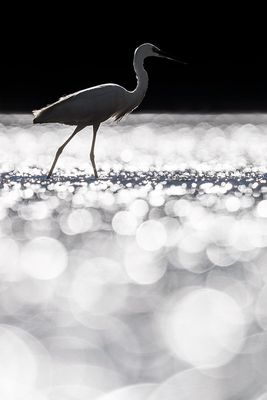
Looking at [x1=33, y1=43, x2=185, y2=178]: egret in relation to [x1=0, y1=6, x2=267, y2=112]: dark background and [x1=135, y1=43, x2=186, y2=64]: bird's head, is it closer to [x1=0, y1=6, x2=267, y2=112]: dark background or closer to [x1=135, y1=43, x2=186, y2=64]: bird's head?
[x1=135, y1=43, x2=186, y2=64]: bird's head

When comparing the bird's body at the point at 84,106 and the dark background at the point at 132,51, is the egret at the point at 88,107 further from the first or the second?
the dark background at the point at 132,51

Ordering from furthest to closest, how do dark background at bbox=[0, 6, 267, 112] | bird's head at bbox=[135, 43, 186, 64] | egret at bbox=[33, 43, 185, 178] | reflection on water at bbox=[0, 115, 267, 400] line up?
dark background at bbox=[0, 6, 267, 112], bird's head at bbox=[135, 43, 186, 64], egret at bbox=[33, 43, 185, 178], reflection on water at bbox=[0, 115, 267, 400]

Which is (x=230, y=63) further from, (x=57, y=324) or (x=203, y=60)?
(x=57, y=324)

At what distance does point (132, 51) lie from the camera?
313 ft

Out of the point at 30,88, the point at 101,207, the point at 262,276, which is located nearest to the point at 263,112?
the point at 30,88

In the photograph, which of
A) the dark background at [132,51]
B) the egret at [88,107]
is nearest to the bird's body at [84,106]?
the egret at [88,107]

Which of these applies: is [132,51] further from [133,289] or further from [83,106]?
[133,289]

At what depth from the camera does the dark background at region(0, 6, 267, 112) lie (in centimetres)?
8219

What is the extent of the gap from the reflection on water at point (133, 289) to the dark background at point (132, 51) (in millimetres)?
63650

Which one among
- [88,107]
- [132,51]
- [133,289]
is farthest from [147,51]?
[132,51]

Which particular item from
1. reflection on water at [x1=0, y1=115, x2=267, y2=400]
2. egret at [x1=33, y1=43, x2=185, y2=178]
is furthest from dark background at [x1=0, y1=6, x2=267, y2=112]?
reflection on water at [x1=0, y1=115, x2=267, y2=400]

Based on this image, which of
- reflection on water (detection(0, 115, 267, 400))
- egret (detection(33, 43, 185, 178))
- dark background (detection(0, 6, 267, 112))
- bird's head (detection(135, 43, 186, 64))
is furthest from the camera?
dark background (detection(0, 6, 267, 112))

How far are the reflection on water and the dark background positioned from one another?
209ft

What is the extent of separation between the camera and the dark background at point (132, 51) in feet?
270
